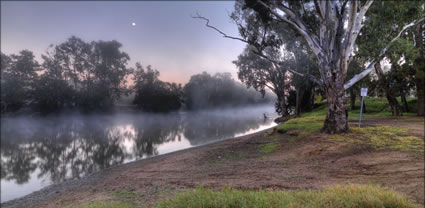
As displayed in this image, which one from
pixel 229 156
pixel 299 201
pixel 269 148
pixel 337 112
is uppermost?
pixel 337 112

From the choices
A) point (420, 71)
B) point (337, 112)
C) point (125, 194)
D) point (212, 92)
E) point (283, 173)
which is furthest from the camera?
point (212, 92)

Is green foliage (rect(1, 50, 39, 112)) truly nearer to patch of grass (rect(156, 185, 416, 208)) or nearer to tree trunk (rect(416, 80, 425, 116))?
patch of grass (rect(156, 185, 416, 208))

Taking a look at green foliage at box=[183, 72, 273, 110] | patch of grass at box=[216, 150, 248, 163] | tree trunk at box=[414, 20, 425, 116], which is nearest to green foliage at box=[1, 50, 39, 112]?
green foliage at box=[183, 72, 273, 110]

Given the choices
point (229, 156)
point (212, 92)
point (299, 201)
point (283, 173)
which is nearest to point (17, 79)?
point (212, 92)

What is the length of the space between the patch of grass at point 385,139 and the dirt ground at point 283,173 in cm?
50

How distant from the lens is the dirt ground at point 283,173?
19.2ft

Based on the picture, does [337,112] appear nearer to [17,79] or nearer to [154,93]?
[154,93]

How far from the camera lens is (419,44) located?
1744cm

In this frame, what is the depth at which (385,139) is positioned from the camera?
30.0 ft

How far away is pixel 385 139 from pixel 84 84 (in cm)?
6293

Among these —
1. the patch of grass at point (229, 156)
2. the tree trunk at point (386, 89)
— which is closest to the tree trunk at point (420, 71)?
the tree trunk at point (386, 89)

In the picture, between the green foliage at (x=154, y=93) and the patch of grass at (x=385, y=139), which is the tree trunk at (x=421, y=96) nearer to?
the patch of grass at (x=385, y=139)

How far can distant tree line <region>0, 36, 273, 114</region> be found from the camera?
49000mm

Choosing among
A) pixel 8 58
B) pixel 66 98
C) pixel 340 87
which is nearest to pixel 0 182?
pixel 340 87
